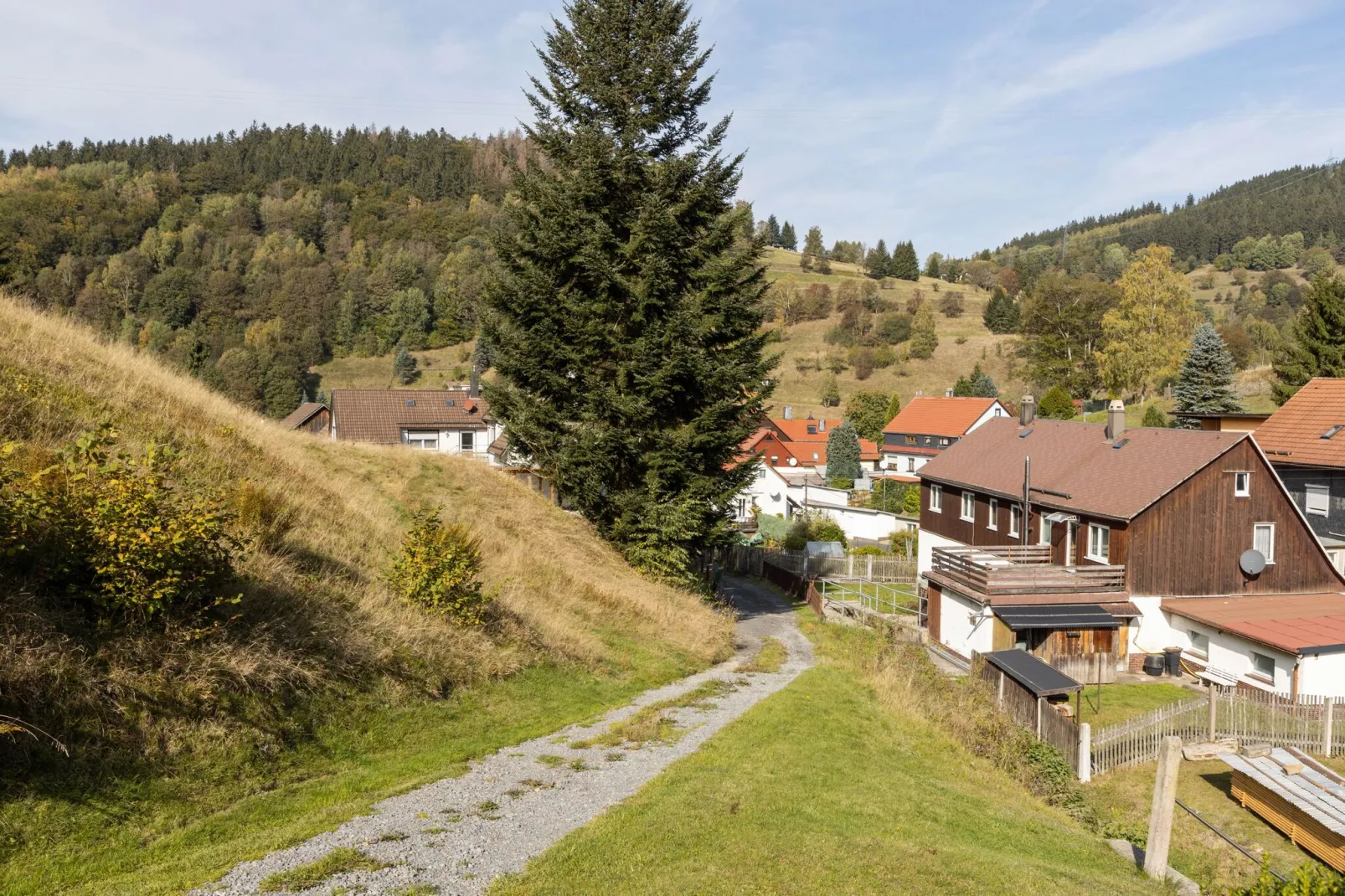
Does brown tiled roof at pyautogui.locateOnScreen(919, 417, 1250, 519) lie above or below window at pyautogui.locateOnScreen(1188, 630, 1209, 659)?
above

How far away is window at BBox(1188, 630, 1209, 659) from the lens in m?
25.2

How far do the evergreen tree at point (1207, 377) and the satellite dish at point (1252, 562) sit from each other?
38798mm

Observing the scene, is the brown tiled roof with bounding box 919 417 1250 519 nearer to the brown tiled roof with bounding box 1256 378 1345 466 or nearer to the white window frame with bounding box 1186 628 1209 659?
the white window frame with bounding box 1186 628 1209 659

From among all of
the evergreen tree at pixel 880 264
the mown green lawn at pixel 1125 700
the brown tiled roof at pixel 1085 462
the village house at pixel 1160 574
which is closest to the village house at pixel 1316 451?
the village house at pixel 1160 574

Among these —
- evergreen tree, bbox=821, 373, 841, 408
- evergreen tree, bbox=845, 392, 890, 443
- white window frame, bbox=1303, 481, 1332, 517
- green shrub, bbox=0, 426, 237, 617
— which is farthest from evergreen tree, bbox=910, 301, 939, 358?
green shrub, bbox=0, 426, 237, 617

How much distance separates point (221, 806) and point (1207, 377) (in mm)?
69690

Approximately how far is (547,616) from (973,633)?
1523 centimetres

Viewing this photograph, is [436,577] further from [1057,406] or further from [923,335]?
[923,335]

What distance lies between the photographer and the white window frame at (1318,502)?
114 ft

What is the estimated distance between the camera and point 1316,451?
35.3 metres

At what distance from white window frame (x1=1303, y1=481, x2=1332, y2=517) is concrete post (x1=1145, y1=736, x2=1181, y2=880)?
1217 inches

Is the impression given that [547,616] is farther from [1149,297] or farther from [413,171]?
[413,171]

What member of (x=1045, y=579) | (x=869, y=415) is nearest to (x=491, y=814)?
(x=1045, y=579)

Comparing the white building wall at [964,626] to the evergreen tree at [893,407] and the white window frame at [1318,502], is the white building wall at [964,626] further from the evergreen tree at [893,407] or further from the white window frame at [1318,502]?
the evergreen tree at [893,407]
